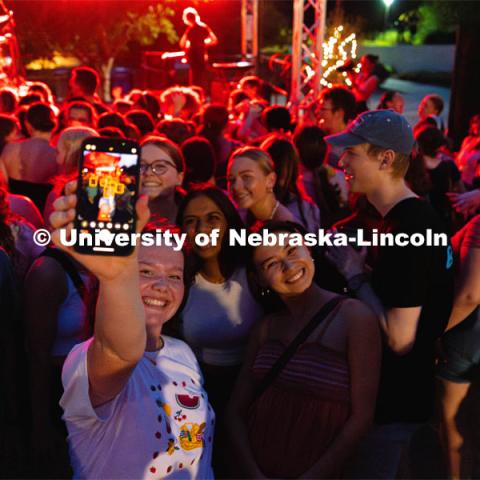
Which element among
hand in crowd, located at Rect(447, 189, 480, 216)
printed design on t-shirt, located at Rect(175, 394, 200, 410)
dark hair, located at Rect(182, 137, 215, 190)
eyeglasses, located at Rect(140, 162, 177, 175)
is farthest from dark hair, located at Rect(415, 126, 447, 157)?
printed design on t-shirt, located at Rect(175, 394, 200, 410)

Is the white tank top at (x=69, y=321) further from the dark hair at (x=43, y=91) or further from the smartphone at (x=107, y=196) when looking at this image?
the dark hair at (x=43, y=91)

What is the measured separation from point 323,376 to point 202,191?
1.25 m

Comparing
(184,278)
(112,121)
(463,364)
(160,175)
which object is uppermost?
(112,121)

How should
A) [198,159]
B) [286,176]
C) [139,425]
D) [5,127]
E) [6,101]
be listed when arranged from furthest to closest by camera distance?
1. [6,101]
2. [5,127]
3. [198,159]
4. [286,176]
5. [139,425]

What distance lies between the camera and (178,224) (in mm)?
3018

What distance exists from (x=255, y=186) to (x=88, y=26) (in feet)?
76.0

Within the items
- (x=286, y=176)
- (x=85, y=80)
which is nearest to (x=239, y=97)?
(x=85, y=80)

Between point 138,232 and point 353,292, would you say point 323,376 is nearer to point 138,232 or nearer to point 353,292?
point 353,292

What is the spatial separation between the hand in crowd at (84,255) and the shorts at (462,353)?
7.11ft

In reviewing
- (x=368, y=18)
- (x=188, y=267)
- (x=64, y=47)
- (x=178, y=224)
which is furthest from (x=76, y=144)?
(x=368, y=18)

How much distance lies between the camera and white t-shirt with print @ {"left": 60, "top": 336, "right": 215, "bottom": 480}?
1442 millimetres

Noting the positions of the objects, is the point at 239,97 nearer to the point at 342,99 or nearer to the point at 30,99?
the point at 342,99

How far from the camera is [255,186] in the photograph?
11.2 feet

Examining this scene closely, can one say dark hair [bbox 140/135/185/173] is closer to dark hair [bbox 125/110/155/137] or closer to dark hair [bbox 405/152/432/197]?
dark hair [bbox 405/152/432/197]
